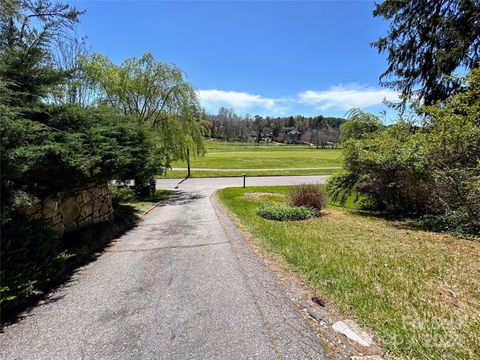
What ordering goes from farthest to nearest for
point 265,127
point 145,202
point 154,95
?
point 265,127
point 154,95
point 145,202

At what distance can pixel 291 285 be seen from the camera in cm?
407

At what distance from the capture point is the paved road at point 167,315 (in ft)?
8.70

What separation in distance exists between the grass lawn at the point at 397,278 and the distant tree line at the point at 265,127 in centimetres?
9460

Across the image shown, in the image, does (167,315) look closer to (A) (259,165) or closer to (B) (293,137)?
(A) (259,165)

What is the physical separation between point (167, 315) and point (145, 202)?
1041 centimetres

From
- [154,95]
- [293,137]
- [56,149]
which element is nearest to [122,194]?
[154,95]

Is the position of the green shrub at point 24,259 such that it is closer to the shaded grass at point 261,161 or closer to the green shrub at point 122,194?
the green shrub at point 122,194

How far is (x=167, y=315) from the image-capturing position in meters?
3.27

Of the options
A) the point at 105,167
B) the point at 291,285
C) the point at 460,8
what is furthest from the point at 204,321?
the point at 460,8

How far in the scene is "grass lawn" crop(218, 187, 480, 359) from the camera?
2.64 m

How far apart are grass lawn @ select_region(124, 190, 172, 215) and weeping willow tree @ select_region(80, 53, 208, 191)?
201 centimetres

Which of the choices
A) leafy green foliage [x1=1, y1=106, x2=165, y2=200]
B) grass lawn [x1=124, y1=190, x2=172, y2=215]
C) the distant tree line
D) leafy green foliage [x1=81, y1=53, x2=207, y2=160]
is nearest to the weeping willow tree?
leafy green foliage [x1=81, y1=53, x2=207, y2=160]

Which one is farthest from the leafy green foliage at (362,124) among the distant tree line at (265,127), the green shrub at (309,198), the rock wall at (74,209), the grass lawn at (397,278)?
the distant tree line at (265,127)

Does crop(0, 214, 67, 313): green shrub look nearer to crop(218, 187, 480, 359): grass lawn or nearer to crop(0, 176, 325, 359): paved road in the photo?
crop(0, 176, 325, 359): paved road
